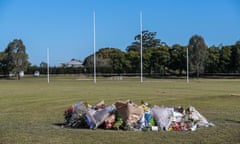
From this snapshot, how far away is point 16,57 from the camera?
93875mm

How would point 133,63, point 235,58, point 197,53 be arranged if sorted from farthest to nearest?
point 133,63, point 235,58, point 197,53

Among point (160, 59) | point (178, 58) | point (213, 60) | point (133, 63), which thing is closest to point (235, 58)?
point (213, 60)

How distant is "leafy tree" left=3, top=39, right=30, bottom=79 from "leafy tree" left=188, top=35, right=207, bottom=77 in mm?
35457

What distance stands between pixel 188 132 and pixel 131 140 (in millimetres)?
1888

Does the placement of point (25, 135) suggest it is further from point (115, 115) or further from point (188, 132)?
point (188, 132)

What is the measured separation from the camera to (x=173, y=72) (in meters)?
100

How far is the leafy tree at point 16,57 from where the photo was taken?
93.9 metres

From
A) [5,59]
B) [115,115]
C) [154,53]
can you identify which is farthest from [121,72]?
[115,115]

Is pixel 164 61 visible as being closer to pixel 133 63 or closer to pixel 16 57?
pixel 133 63

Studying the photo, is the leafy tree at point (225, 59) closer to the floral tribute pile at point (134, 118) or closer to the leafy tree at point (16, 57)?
the leafy tree at point (16, 57)

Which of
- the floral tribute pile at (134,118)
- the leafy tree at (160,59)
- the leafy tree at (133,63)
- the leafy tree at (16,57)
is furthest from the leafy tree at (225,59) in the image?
the floral tribute pile at (134,118)

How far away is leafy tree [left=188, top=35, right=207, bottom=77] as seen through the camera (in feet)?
288

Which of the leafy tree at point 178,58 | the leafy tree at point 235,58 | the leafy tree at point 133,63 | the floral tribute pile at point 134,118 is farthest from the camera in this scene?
the leafy tree at point 133,63

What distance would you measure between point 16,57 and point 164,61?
32082 millimetres
